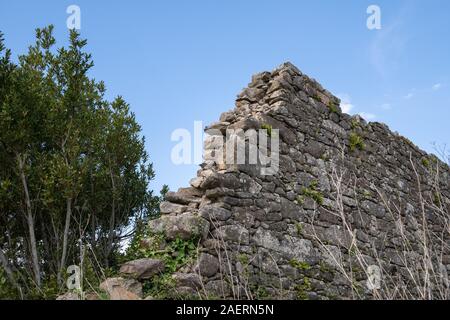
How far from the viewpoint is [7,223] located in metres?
7.42

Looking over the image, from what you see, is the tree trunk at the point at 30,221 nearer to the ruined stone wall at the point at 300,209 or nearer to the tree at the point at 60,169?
the tree at the point at 60,169

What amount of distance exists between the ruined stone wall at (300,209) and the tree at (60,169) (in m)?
2.32

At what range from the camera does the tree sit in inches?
274

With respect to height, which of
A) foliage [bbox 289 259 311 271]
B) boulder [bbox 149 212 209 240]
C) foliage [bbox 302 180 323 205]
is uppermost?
foliage [bbox 302 180 323 205]

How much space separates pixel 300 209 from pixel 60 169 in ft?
12.3

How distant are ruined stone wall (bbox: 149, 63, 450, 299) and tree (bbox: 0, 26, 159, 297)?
2.32 m

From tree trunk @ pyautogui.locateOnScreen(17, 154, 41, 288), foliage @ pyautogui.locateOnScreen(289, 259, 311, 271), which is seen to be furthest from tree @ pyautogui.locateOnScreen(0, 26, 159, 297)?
foliage @ pyautogui.locateOnScreen(289, 259, 311, 271)

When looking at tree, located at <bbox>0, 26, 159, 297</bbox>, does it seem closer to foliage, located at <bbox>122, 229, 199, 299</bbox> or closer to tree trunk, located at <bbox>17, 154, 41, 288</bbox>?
tree trunk, located at <bbox>17, 154, 41, 288</bbox>

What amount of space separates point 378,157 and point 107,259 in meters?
5.26

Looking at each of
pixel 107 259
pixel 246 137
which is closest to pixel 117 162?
pixel 107 259

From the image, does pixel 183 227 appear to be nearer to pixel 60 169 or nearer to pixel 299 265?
pixel 299 265

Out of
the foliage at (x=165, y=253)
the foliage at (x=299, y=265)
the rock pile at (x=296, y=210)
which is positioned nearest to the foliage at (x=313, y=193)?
the rock pile at (x=296, y=210)

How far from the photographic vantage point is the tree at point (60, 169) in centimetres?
696
